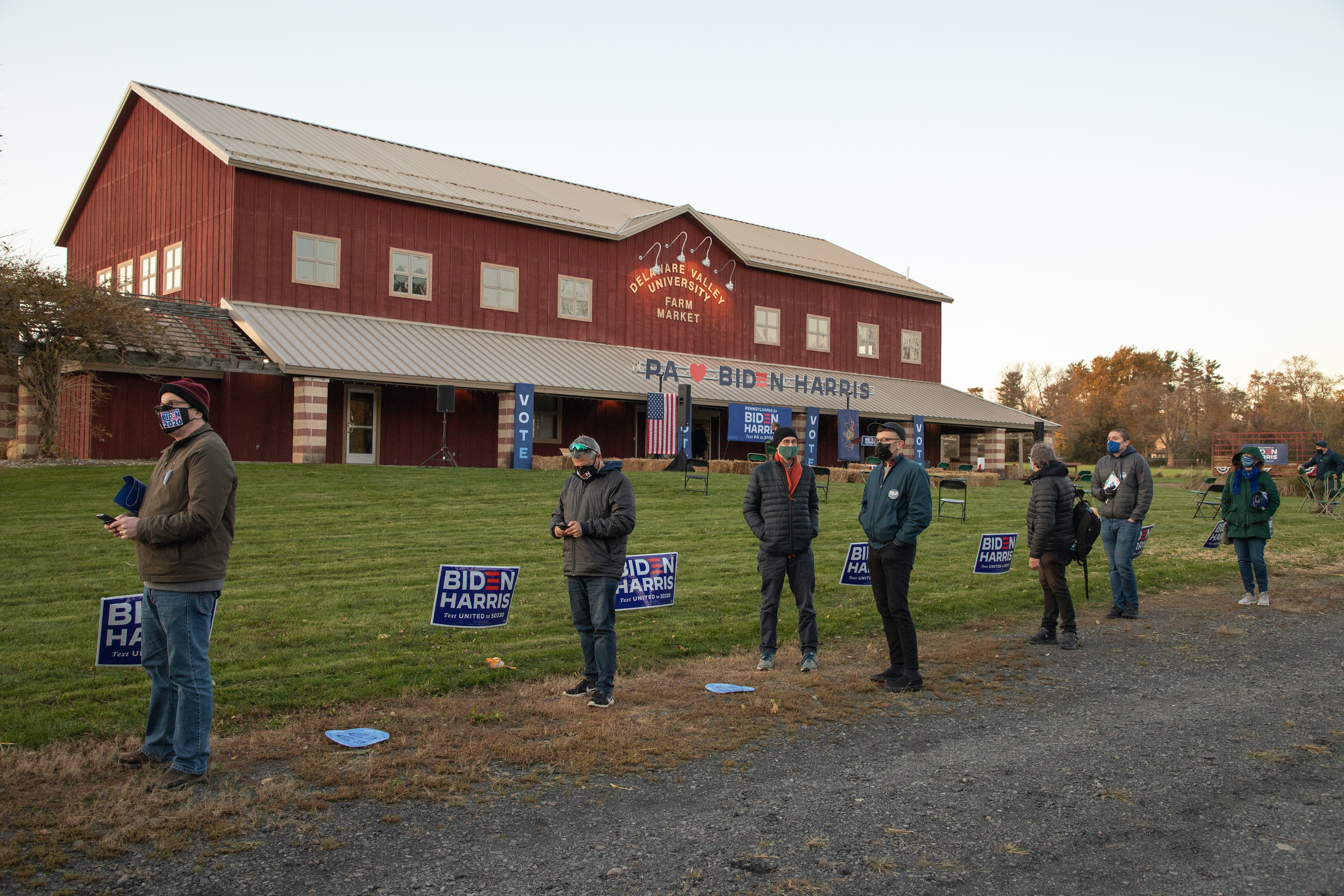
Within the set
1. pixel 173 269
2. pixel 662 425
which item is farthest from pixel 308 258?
pixel 662 425

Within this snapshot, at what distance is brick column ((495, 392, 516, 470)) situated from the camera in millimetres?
24453

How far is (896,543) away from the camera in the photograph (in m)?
7.43

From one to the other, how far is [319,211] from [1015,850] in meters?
24.1

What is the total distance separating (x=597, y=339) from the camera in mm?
29688

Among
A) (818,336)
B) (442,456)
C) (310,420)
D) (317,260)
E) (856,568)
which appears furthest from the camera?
(818,336)

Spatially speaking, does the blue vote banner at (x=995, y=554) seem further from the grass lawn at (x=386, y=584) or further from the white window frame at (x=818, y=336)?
the white window frame at (x=818, y=336)

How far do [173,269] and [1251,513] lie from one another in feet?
82.3

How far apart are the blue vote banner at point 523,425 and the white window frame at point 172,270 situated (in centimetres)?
931

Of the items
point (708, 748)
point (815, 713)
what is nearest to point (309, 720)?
point (708, 748)

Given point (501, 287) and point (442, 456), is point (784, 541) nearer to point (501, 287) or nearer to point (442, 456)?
point (442, 456)

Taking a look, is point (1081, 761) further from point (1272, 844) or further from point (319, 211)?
point (319, 211)

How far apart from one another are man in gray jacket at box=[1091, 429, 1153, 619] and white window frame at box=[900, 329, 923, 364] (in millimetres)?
27861

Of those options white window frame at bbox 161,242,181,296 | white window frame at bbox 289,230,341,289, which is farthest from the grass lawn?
white window frame at bbox 161,242,181,296

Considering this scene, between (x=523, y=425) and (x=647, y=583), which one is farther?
(x=523, y=425)
